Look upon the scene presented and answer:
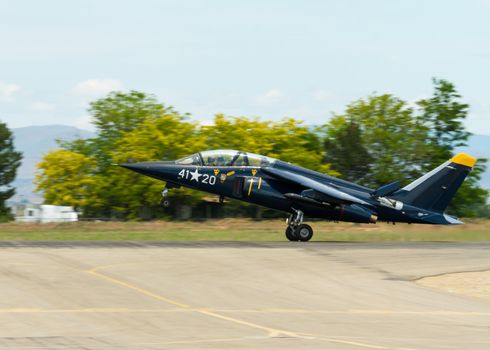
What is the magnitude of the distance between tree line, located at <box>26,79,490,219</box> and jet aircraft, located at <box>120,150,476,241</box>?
101 ft

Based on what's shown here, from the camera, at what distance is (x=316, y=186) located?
30797 millimetres

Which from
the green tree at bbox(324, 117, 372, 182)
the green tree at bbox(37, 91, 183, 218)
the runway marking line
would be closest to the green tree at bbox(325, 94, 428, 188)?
the green tree at bbox(324, 117, 372, 182)

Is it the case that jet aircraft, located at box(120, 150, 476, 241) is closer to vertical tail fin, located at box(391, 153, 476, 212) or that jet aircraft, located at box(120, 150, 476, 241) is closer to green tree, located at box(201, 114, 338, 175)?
vertical tail fin, located at box(391, 153, 476, 212)

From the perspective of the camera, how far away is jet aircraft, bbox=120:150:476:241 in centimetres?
3098

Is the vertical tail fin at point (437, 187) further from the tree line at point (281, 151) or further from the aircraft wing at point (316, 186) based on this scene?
the tree line at point (281, 151)

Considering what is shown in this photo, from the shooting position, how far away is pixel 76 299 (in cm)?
1748

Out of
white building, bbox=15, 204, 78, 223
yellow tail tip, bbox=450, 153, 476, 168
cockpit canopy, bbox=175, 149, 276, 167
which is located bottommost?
white building, bbox=15, 204, 78, 223

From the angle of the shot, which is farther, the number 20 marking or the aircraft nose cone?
the aircraft nose cone

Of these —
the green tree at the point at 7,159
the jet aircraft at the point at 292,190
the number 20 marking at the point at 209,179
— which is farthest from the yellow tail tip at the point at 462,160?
the green tree at the point at 7,159

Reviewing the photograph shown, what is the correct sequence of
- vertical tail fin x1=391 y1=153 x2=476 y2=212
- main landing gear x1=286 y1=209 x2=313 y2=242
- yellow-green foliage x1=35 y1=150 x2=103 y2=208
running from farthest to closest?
1. yellow-green foliage x1=35 y1=150 x2=103 y2=208
2. vertical tail fin x1=391 y1=153 x2=476 y2=212
3. main landing gear x1=286 y1=209 x2=313 y2=242

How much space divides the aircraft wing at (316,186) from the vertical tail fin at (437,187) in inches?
92.1

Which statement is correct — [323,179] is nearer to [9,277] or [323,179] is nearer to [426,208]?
[426,208]

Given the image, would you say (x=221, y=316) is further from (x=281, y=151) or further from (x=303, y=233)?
(x=281, y=151)

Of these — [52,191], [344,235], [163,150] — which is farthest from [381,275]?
[52,191]
